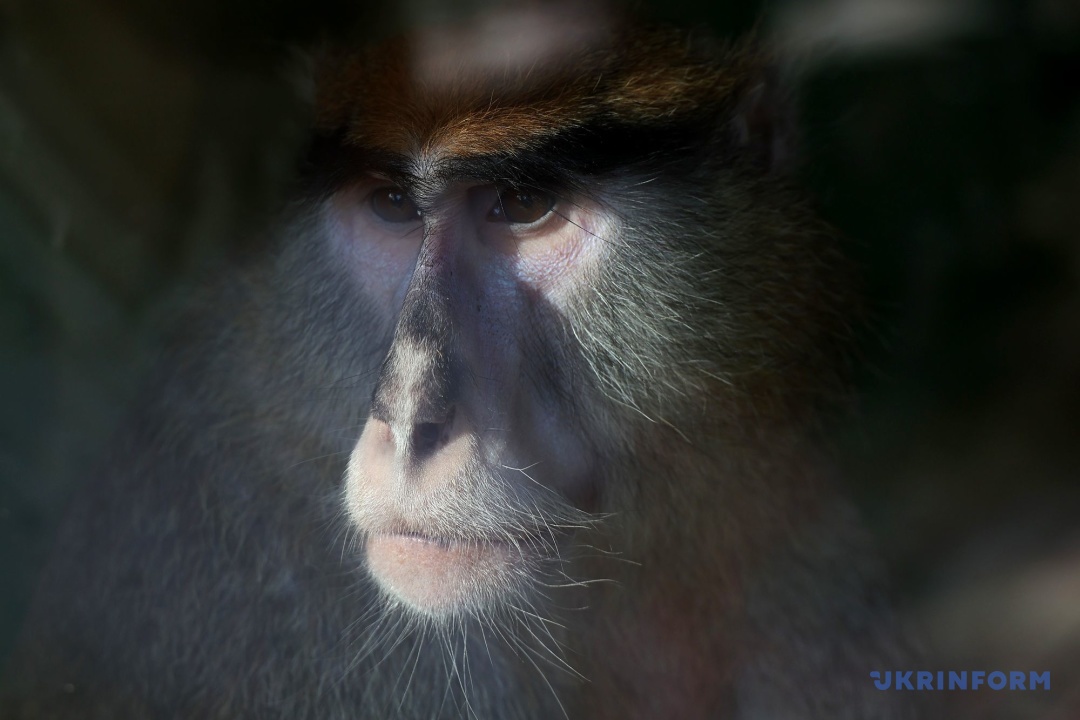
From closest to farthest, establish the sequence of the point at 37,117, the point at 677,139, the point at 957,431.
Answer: the point at 677,139
the point at 37,117
the point at 957,431

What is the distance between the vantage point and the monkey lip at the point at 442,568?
147 cm

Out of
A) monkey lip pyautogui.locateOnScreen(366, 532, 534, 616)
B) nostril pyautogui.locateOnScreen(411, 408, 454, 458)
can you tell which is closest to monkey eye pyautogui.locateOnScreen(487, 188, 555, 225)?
nostril pyautogui.locateOnScreen(411, 408, 454, 458)

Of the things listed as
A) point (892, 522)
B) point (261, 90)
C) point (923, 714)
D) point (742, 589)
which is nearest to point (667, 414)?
point (742, 589)

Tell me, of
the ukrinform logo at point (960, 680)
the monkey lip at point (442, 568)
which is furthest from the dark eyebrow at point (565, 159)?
the ukrinform logo at point (960, 680)

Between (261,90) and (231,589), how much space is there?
50.1 inches

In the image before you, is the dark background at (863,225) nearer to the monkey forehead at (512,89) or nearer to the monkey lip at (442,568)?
the monkey forehead at (512,89)

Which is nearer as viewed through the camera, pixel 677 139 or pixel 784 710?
pixel 677 139

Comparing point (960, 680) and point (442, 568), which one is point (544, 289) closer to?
point (442, 568)

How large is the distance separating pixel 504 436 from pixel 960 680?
1094 mm

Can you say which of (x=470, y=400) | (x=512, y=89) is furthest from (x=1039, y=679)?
(x=512, y=89)

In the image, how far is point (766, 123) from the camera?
1.92 m

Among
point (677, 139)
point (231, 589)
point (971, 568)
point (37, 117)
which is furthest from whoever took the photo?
point (971, 568)

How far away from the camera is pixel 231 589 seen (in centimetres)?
183

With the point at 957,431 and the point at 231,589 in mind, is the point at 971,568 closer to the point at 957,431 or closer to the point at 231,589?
the point at 957,431
